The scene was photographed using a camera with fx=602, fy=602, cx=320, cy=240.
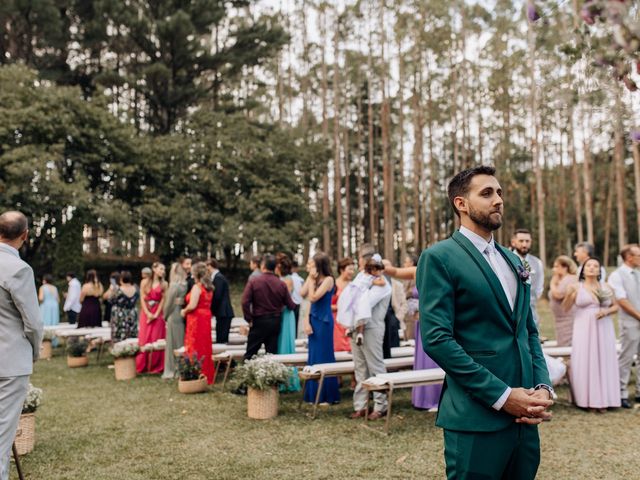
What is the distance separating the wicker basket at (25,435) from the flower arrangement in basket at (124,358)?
4.62 meters

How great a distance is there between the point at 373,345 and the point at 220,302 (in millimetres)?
4567

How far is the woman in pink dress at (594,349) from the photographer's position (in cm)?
776

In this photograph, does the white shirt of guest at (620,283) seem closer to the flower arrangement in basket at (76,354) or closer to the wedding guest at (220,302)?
the wedding guest at (220,302)

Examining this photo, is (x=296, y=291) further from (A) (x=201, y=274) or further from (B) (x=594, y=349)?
(B) (x=594, y=349)

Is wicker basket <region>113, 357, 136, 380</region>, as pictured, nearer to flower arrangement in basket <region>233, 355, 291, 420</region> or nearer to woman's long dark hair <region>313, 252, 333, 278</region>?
flower arrangement in basket <region>233, 355, 291, 420</region>

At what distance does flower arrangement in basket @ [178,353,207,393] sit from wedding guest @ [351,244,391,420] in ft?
9.57

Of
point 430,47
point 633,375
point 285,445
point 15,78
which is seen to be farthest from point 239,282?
point 285,445

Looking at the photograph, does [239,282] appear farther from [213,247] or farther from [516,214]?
[516,214]

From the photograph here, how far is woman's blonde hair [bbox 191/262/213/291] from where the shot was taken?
32.4 feet

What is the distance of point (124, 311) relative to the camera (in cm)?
1270

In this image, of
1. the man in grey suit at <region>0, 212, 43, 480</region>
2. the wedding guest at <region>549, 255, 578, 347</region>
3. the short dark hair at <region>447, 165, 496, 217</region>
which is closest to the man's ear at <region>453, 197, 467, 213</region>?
the short dark hair at <region>447, 165, 496, 217</region>

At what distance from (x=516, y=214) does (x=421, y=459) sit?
33.0 m

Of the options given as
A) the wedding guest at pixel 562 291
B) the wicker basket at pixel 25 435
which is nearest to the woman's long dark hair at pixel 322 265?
the wedding guest at pixel 562 291

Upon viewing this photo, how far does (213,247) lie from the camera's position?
25656 millimetres
